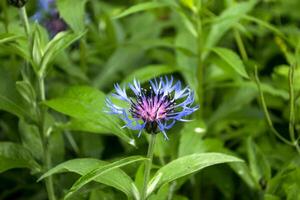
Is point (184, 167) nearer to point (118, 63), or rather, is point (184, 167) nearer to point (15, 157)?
point (15, 157)

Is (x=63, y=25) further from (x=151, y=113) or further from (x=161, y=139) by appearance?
(x=151, y=113)

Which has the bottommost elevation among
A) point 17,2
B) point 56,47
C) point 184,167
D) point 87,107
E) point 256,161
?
point 256,161

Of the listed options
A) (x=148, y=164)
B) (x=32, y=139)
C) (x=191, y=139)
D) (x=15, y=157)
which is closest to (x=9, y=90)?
(x=32, y=139)

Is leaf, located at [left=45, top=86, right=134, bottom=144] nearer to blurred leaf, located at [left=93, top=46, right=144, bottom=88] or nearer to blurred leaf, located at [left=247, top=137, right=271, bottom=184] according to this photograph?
blurred leaf, located at [left=247, top=137, right=271, bottom=184]

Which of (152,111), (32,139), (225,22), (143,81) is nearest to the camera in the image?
(152,111)

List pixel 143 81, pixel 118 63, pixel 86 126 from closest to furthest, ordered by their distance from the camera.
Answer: pixel 86 126
pixel 143 81
pixel 118 63

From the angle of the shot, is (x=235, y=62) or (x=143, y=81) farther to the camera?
(x=143, y=81)

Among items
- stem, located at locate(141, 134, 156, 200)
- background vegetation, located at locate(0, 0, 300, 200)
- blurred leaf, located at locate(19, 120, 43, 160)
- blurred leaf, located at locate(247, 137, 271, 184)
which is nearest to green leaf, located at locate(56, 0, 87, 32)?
A: background vegetation, located at locate(0, 0, 300, 200)

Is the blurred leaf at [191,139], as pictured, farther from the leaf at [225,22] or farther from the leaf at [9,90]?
the leaf at [9,90]

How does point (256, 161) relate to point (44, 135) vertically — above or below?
below
